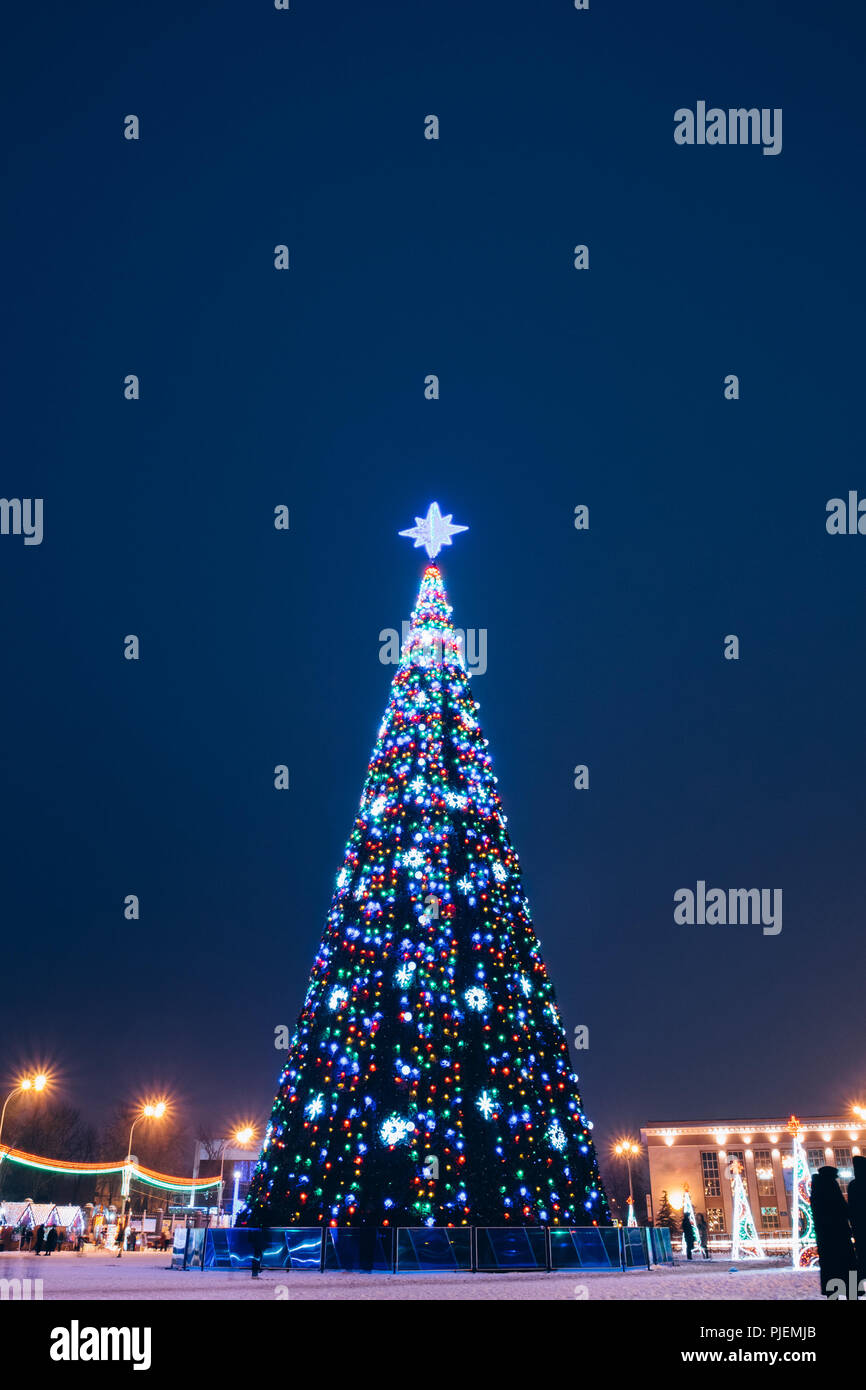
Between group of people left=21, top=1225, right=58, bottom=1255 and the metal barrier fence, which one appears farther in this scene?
group of people left=21, top=1225, right=58, bottom=1255

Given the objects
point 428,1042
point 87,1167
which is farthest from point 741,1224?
point 87,1167

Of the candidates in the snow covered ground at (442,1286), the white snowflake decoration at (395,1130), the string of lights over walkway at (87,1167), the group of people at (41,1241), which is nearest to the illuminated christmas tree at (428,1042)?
the white snowflake decoration at (395,1130)

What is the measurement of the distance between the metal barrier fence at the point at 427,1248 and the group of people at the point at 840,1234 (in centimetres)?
665

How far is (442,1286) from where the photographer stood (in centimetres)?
1443

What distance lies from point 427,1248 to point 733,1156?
2020 inches

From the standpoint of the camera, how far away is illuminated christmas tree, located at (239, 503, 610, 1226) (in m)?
18.4

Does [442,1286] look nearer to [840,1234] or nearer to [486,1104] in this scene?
[486,1104]

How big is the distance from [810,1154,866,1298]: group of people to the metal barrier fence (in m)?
6.65

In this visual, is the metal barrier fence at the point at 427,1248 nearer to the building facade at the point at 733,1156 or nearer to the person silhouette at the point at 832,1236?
the person silhouette at the point at 832,1236

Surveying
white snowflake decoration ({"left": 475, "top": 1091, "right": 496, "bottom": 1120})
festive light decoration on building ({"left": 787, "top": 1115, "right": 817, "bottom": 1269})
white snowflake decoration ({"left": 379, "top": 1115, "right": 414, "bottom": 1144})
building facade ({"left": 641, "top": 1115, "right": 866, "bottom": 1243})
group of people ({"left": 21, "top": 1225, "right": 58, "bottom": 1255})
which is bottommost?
building facade ({"left": 641, "top": 1115, "right": 866, "bottom": 1243})

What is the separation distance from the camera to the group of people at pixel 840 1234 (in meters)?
11.3

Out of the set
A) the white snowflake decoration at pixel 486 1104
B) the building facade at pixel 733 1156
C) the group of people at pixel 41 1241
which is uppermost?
the white snowflake decoration at pixel 486 1104

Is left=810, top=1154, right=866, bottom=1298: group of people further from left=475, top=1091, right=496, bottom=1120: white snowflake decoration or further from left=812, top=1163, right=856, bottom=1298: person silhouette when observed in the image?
left=475, top=1091, right=496, bottom=1120: white snowflake decoration

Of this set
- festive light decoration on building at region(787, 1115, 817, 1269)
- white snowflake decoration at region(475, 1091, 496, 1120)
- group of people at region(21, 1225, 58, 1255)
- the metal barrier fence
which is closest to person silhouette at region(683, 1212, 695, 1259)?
festive light decoration on building at region(787, 1115, 817, 1269)
